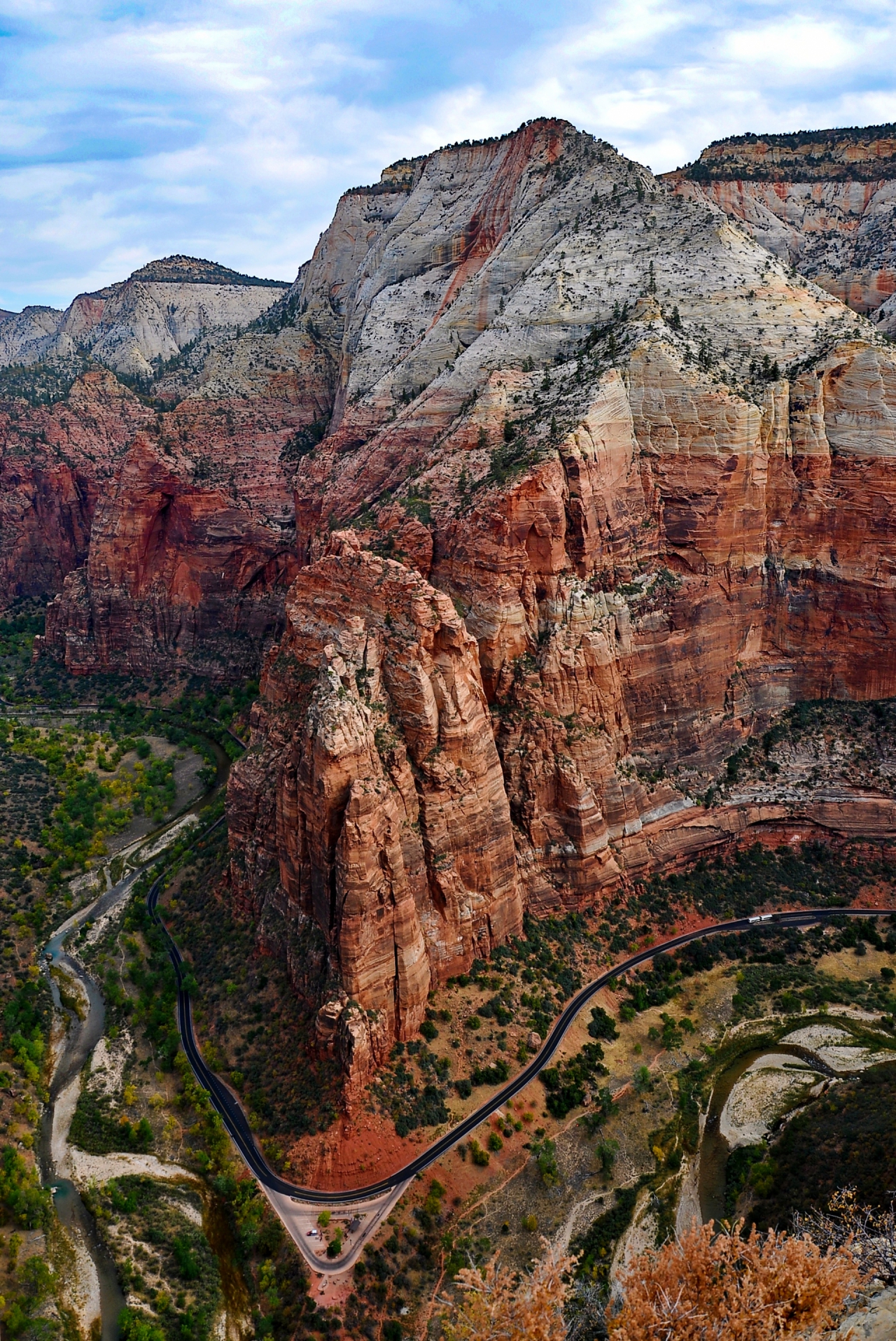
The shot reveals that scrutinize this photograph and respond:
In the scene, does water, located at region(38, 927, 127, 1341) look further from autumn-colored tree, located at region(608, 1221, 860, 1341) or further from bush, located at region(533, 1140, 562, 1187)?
autumn-colored tree, located at region(608, 1221, 860, 1341)

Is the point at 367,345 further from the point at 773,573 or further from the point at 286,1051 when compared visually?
the point at 286,1051

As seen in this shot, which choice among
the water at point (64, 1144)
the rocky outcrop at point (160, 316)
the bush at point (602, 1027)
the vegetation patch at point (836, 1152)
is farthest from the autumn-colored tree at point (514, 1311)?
the rocky outcrop at point (160, 316)

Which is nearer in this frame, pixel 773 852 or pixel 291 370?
pixel 773 852

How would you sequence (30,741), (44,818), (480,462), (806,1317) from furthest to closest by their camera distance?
(30,741), (44,818), (480,462), (806,1317)

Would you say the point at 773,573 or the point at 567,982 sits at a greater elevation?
the point at 773,573

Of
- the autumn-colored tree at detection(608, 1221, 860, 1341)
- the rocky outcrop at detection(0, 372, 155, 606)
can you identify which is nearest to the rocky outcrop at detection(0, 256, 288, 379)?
the rocky outcrop at detection(0, 372, 155, 606)

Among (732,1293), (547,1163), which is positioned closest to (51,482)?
(547,1163)

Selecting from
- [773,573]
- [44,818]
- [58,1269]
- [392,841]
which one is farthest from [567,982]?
[44,818]

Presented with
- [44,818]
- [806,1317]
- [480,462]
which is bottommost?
[806,1317]
